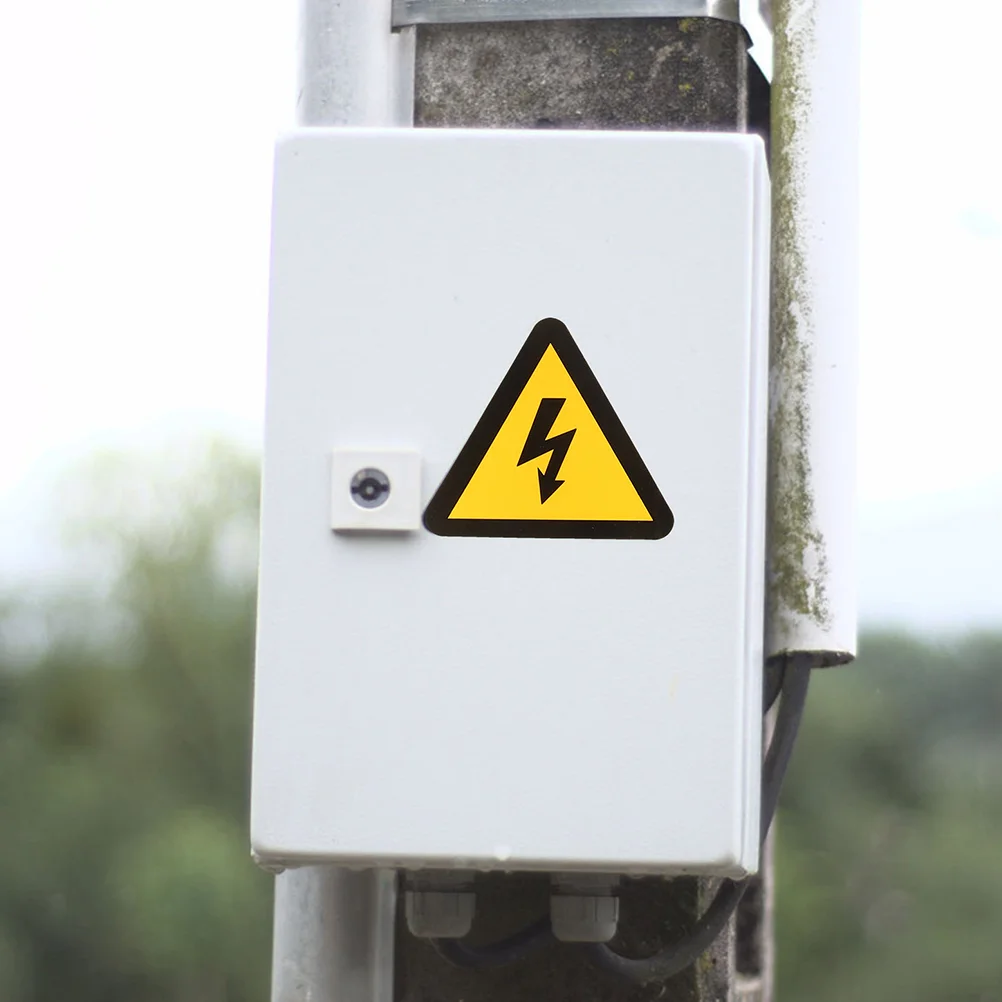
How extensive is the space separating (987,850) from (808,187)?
38.7 ft

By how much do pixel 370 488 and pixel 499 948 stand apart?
0.34 metres

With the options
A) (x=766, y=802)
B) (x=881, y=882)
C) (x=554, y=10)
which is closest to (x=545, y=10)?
(x=554, y=10)

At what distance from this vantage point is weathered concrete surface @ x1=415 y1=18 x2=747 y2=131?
1140 millimetres

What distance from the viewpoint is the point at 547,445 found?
0.95m

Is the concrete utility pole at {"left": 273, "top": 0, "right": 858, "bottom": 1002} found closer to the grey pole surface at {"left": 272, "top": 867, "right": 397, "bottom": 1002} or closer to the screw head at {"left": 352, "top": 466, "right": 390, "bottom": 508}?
the grey pole surface at {"left": 272, "top": 867, "right": 397, "bottom": 1002}

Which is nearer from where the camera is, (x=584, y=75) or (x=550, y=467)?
(x=550, y=467)

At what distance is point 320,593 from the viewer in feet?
3.13

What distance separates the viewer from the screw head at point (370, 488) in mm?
948

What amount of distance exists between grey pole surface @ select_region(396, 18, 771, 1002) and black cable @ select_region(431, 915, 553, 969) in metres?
0.04

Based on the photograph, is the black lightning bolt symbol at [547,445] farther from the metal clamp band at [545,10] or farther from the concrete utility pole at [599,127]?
the metal clamp band at [545,10]

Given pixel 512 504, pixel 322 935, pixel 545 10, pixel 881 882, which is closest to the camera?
pixel 512 504


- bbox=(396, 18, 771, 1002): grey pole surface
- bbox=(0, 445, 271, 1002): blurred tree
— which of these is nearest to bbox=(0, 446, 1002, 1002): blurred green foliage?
bbox=(0, 445, 271, 1002): blurred tree

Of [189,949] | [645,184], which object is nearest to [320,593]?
[645,184]

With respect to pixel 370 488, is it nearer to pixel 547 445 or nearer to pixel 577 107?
pixel 547 445
